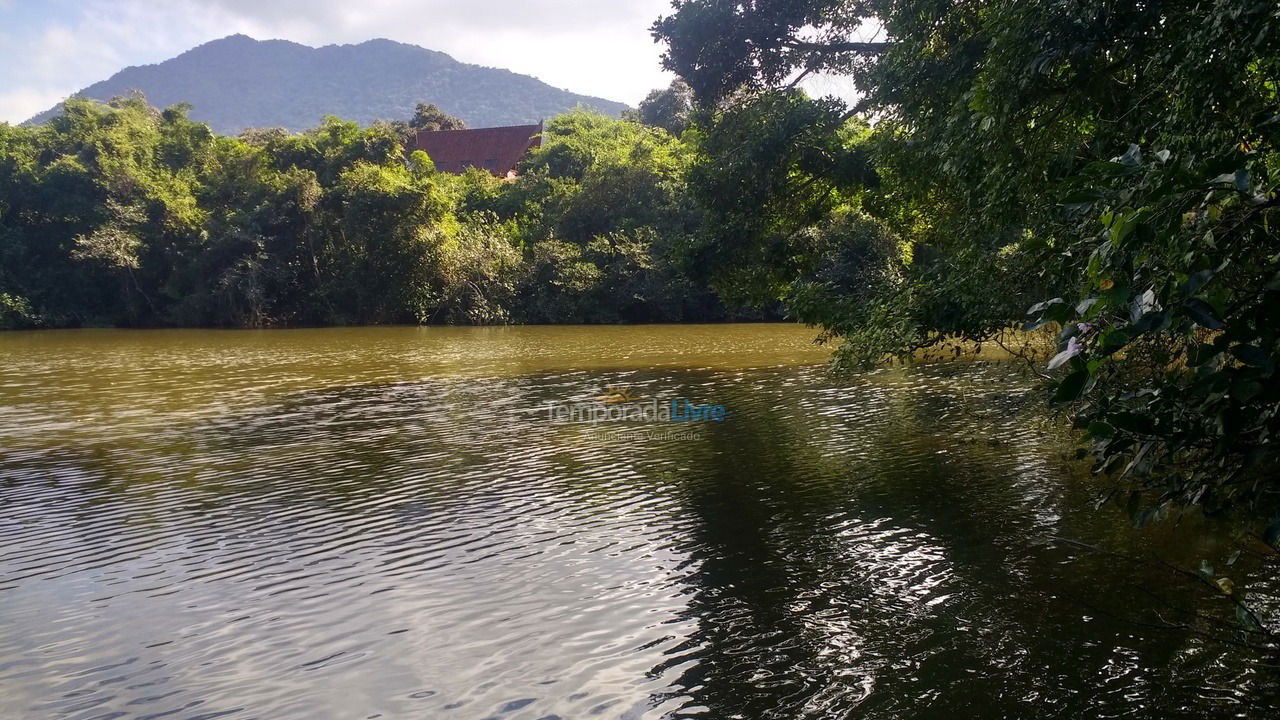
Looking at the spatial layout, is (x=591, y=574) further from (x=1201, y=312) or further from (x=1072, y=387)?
(x=1201, y=312)

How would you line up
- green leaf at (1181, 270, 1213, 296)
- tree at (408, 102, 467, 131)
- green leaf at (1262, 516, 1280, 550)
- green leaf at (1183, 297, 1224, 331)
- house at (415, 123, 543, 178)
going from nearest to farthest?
green leaf at (1183, 297, 1224, 331), green leaf at (1181, 270, 1213, 296), green leaf at (1262, 516, 1280, 550), house at (415, 123, 543, 178), tree at (408, 102, 467, 131)

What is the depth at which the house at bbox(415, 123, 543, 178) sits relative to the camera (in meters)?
65.1

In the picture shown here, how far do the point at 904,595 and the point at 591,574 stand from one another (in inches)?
91.4

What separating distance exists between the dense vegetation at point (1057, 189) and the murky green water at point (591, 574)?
3.66ft

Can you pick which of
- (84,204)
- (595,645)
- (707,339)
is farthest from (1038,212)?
(84,204)

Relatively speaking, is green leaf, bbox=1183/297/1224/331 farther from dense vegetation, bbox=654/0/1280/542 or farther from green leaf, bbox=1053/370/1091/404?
green leaf, bbox=1053/370/1091/404

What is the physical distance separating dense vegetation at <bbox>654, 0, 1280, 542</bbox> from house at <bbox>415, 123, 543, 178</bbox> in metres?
50.0

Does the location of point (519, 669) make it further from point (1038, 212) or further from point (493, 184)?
point (493, 184)

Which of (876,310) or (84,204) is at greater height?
(84,204)

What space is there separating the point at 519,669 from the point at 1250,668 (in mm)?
4079

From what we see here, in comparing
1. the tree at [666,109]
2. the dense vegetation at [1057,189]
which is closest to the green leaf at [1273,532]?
the dense vegetation at [1057,189]

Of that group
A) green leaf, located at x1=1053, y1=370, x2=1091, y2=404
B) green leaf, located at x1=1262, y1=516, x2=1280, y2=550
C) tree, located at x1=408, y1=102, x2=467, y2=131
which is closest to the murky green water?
green leaf, located at x1=1262, y1=516, x2=1280, y2=550

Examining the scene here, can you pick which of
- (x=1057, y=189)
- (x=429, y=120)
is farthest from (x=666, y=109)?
(x=1057, y=189)

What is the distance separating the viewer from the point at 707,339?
31.4 metres
